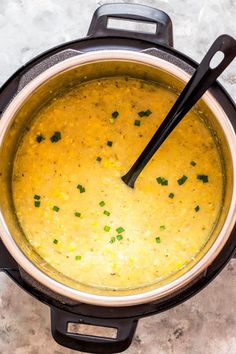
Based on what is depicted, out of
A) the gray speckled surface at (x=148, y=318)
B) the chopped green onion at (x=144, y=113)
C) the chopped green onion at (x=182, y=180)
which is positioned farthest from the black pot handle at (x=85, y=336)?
the chopped green onion at (x=144, y=113)

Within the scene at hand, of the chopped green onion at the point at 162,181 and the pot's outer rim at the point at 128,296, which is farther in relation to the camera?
the chopped green onion at the point at 162,181

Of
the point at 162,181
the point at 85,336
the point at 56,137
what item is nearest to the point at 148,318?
the point at 85,336

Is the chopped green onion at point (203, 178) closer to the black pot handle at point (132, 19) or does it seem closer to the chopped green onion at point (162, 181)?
the chopped green onion at point (162, 181)

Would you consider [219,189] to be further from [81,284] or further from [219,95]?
[81,284]

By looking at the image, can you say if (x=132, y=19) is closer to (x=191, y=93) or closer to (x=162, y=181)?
(x=191, y=93)

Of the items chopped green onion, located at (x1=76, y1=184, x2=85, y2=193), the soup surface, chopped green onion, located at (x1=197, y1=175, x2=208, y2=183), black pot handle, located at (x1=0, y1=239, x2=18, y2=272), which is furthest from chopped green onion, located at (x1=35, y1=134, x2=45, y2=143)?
chopped green onion, located at (x1=197, y1=175, x2=208, y2=183)

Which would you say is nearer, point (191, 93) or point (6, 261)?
point (191, 93)

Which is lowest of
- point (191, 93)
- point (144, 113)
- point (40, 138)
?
point (40, 138)
